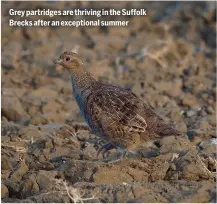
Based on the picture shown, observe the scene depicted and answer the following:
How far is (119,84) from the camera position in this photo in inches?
484

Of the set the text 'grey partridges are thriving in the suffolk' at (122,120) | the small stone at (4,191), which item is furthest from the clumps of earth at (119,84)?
the text 'grey partridges are thriving in the suffolk' at (122,120)

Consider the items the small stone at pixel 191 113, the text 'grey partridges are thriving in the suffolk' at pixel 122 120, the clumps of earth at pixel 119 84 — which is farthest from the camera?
the small stone at pixel 191 113

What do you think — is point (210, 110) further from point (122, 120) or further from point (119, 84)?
point (122, 120)

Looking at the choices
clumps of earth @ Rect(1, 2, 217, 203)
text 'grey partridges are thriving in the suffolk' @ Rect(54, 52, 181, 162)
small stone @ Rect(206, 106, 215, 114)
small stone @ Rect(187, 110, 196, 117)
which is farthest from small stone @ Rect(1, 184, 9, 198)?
small stone @ Rect(206, 106, 215, 114)

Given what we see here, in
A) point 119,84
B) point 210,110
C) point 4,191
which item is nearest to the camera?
point 4,191

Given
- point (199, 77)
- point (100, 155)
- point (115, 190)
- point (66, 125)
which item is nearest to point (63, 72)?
point (199, 77)

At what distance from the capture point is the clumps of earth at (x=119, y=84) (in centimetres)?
691

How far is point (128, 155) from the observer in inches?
327

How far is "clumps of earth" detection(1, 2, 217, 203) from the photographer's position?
6906 mm

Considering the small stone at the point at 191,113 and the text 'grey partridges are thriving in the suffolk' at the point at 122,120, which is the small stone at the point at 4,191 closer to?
the text 'grey partridges are thriving in the suffolk' at the point at 122,120

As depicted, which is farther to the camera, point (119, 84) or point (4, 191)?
point (119, 84)

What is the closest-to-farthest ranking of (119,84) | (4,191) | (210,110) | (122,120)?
(4,191)
(122,120)
(210,110)
(119,84)

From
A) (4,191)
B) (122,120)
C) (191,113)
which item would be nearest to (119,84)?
(191,113)

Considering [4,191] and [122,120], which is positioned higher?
Answer: [122,120]
